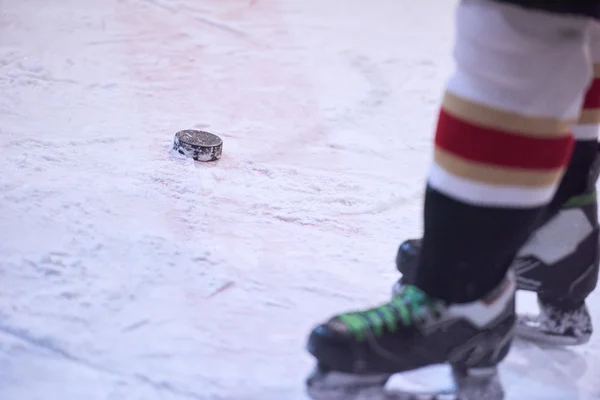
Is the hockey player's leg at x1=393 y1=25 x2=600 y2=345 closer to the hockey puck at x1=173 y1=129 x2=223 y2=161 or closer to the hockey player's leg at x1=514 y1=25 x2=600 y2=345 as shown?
the hockey player's leg at x1=514 y1=25 x2=600 y2=345

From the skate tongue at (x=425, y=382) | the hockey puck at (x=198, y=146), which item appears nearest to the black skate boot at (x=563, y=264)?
the skate tongue at (x=425, y=382)

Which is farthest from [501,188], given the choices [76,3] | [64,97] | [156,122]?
[76,3]

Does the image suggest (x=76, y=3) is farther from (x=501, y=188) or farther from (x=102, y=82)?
(x=501, y=188)

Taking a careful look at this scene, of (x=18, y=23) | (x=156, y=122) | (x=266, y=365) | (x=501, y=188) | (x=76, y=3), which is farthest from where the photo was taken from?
(x=76, y=3)

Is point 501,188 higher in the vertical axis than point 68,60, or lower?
higher

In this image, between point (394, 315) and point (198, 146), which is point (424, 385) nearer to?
point (394, 315)

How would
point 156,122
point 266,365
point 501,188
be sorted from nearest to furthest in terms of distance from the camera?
point 501,188 < point 266,365 < point 156,122

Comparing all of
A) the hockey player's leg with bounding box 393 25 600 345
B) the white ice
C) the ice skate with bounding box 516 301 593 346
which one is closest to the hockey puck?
the white ice
